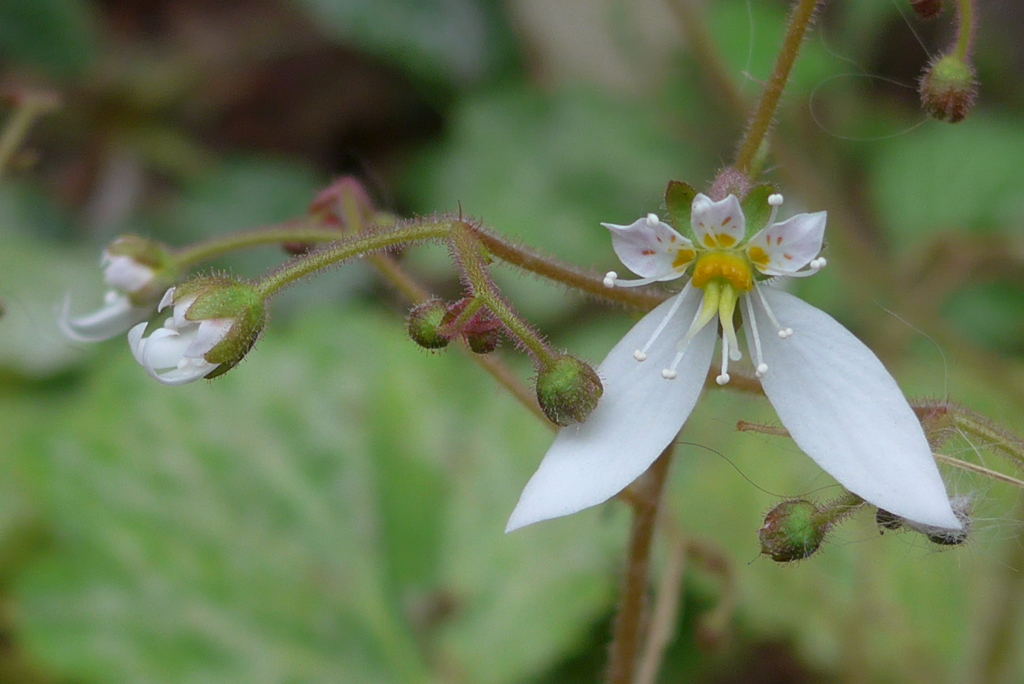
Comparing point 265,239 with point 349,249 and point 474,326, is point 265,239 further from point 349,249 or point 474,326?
point 474,326

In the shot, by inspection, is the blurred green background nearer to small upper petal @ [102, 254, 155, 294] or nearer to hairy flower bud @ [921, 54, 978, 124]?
small upper petal @ [102, 254, 155, 294]

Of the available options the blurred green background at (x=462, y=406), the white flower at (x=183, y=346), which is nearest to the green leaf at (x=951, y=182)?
the blurred green background at (x=462, y=406)

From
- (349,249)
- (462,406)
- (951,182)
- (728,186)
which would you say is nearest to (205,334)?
(349,249)

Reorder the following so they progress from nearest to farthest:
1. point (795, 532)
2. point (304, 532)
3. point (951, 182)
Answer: point (795, 532) < point (304, 532) < point (951, 182)

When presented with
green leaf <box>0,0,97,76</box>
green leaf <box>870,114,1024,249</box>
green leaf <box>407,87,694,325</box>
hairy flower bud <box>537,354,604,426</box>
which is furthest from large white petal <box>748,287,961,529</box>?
green leaf <box>0,0,97,76</box>

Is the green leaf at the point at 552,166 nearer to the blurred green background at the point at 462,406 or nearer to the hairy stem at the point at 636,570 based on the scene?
the blurred green background at the point at 462,406

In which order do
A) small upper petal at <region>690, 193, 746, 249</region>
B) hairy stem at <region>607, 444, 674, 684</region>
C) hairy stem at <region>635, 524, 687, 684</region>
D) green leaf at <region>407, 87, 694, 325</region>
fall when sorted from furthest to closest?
green leaf at <region>407, 87, 694, 325</region>
hairy stem at <region>635, 524, 687, 684</region>
hairy stem at <region>607, 444, 674, 684</region>
small upper petal at <region>690, 193, 746, 249</region>

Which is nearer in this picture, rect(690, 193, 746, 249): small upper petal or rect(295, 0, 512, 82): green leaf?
rect(690, 193, 746, 249): small upper petal
